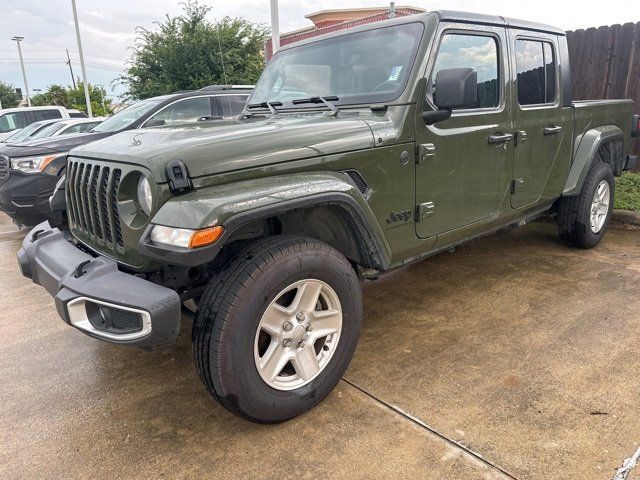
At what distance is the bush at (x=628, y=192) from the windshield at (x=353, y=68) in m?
4.19

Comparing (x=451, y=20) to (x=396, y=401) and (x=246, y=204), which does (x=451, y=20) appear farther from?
(x=396, y=401)

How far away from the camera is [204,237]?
1912 mm

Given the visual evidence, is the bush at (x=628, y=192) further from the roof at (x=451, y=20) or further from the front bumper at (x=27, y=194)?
the front bumper at (x=27, y=194)

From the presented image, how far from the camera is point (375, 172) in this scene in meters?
2.63

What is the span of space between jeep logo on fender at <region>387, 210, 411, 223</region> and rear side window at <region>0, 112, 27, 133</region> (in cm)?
1413

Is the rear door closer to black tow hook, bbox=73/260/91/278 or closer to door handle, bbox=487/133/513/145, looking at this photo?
door handle, bbox=487/133/513/145

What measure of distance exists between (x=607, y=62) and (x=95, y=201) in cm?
704

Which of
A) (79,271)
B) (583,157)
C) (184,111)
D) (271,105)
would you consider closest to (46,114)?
(184,111)

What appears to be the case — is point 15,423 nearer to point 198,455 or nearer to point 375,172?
point 198,455

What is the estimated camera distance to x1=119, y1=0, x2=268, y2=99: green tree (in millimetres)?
14422

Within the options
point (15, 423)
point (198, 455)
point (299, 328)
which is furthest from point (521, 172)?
point (15, 423)

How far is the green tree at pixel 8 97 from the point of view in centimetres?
5156

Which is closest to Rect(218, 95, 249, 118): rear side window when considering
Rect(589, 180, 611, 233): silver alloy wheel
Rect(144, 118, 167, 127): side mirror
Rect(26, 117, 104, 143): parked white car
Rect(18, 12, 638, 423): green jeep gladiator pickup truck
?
Rect(144, 118, 167, 127): side mirror

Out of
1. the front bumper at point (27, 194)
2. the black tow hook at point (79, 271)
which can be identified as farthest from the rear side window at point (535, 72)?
the front bumper at point (27, 194)
